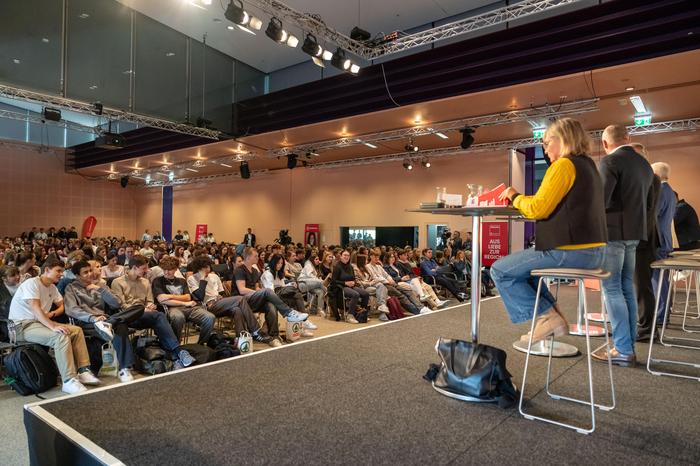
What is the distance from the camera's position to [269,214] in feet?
58.7

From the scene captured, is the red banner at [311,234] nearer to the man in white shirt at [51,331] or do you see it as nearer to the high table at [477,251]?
the man in white shirt at [51,331]

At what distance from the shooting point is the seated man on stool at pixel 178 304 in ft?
14.9

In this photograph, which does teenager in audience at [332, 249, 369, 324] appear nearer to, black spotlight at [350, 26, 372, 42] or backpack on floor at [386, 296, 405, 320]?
backpack on floor at [386, 296, 405, 320]

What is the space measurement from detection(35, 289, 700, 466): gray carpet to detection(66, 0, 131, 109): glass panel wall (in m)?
10.0

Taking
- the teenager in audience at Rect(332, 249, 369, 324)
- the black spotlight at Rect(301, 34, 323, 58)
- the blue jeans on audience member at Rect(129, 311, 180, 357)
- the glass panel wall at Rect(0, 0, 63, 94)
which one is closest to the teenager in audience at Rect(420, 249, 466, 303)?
the teenager in audience at Rect(332, 249, 369, 324)

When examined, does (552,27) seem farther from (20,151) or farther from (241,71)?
(20,151)

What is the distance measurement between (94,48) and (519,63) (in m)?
9.81

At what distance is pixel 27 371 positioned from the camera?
3.54 m

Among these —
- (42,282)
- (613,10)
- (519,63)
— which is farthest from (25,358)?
(613,10)

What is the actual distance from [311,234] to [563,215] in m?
14.4

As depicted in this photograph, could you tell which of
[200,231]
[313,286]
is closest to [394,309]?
[313,286]

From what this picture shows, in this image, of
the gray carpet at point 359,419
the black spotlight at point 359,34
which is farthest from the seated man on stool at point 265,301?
the black spotlight at point 359,34

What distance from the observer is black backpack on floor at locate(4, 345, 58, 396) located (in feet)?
11.6

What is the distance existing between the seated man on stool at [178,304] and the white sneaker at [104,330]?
635 mm
